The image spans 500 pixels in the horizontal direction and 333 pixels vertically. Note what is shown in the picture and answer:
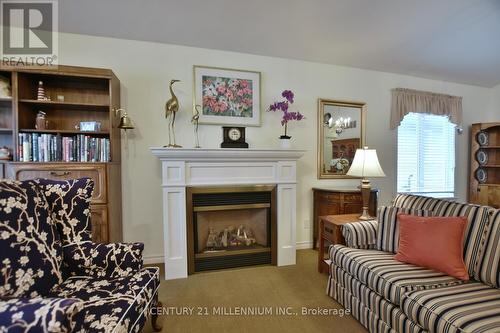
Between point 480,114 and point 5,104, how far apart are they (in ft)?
22.1

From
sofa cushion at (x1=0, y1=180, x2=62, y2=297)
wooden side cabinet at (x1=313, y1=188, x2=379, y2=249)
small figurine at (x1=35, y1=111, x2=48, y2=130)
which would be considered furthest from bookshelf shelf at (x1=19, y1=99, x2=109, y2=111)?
wooden side cabinet at (x1=313, y1=188, x2=379, y2=249)

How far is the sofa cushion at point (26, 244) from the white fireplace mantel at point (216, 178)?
1.04m

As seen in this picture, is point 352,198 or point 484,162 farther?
point 484,162

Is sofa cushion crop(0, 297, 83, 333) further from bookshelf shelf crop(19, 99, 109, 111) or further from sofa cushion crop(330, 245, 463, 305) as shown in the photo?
bookshelf shelf crop(19, 99, 109, 111)

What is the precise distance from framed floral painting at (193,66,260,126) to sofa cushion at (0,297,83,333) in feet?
7.08

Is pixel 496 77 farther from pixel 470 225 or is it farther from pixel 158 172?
pixel 158 172

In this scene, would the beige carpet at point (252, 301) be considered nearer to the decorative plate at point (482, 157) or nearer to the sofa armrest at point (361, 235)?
the sofa armrest at point (361, 235)

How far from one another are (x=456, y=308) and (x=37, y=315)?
5.78 ft

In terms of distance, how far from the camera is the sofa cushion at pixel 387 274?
1310mm

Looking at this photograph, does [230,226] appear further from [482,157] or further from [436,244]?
[482,157]

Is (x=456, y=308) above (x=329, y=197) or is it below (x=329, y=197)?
below

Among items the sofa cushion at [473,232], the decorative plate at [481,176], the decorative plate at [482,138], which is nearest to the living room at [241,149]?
the sofa cushion at [473,232]

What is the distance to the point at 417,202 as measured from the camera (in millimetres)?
1833

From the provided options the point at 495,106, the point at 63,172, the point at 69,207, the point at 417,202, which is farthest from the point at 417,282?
the point at 495,106
